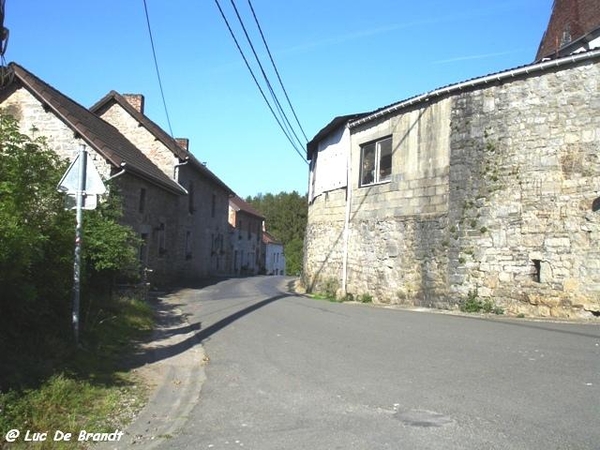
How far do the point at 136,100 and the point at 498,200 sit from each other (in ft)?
68.1

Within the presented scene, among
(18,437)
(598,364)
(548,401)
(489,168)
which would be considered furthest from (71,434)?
(489,168)

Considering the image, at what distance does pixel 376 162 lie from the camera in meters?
17.3

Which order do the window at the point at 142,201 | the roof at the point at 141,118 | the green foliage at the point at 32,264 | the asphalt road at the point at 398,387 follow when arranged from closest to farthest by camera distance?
the asphalt road at the point at 398,387 → the green foliage at the point at 32,264 → the window at the point at 142,201 → the roof at the point at 141,118

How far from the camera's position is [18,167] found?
6.96m

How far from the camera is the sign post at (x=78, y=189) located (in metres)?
7.21

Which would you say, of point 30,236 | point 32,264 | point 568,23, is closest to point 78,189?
point 32,264

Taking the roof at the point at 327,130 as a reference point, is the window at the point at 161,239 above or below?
below

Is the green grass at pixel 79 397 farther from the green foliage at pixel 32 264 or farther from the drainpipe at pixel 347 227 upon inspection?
the drainpipe at pixel 347 227

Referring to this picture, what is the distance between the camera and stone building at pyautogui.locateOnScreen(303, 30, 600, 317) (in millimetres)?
11859

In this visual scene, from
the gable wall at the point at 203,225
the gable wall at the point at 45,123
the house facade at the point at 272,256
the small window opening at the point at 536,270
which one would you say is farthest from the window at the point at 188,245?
the house facade at the point at 272,256

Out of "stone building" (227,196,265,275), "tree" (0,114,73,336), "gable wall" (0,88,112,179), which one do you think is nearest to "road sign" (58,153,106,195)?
"tree" (0,114,73,336)

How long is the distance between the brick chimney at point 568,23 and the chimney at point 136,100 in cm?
1837

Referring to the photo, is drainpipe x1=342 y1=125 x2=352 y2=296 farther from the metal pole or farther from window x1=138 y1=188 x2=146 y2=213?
the metal pole

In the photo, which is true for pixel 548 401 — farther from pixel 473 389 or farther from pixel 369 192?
pixel 369 192
